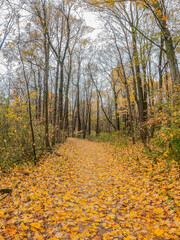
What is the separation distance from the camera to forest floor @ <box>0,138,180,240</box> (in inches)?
111

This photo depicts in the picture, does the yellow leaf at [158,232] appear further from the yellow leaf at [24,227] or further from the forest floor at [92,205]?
the yellow leaf at [24,227]

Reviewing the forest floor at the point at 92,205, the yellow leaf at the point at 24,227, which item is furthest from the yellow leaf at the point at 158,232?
the yellow leaf at the point at 24,227

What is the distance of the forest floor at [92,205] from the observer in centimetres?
281

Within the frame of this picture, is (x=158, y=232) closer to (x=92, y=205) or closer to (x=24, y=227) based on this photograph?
(x=92, y=205)

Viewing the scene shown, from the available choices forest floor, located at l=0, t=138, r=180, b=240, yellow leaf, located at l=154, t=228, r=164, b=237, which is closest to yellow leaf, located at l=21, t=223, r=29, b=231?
forest floor, located at l=0, t=138, r=180, b=240

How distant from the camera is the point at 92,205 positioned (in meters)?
3.91

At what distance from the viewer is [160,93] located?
6.32 meters

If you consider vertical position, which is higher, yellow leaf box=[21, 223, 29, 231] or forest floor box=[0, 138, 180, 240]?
yellow leaf box=[21, 223, 29, 231]

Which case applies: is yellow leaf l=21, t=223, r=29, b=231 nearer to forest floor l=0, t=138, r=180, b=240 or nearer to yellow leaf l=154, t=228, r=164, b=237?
forest floor l=0, t=138, r=180, b=240

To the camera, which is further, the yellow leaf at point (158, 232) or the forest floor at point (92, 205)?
the forest floor at point (92, 205)

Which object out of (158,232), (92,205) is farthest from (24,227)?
(158,232)

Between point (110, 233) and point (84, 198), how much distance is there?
1.57 m

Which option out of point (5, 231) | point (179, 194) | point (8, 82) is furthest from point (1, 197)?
point (8, 82)

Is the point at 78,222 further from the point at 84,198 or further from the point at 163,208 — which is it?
the point at 163,208
